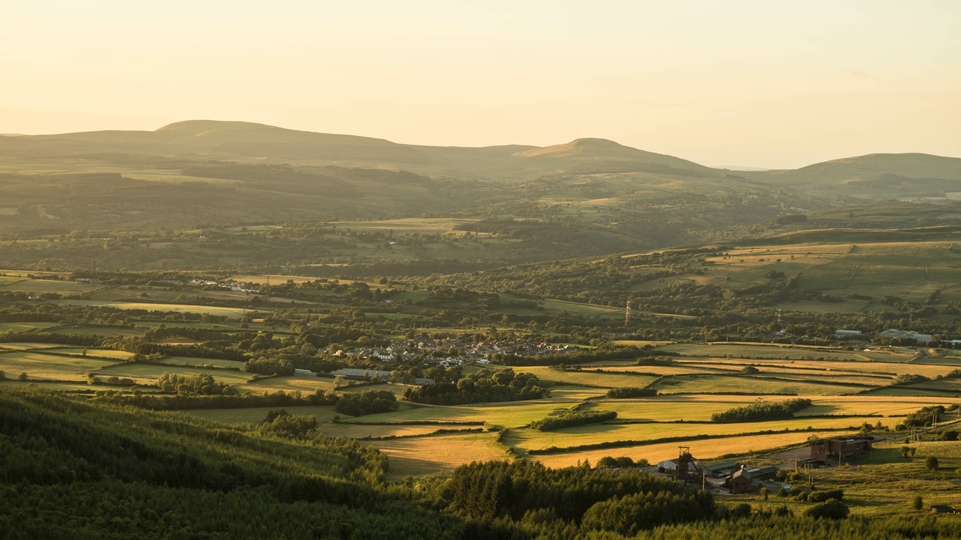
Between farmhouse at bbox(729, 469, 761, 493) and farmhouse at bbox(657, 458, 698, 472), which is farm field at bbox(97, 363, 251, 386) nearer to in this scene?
farmhouse at bbox(657, 458, 698, 472)

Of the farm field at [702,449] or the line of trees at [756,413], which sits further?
the line of trees at [756,413]

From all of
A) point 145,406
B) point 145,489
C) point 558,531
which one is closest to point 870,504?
point 558,531

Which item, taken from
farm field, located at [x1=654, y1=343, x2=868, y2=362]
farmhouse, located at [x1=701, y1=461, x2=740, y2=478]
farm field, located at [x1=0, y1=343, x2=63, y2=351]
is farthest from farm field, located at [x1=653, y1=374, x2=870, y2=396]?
farm field, located at [x1=0, y1=343, x2=63, y2=351]

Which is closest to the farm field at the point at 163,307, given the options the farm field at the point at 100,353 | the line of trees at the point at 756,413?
the farm field at the point at 100,353

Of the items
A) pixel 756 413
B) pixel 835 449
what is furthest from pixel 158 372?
pixel 835 449

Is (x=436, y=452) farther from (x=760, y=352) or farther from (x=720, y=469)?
(x=760, y=352)

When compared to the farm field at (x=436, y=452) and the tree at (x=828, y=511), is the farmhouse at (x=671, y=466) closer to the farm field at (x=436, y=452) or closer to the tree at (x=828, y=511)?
the farm field at (x=436, y=452)

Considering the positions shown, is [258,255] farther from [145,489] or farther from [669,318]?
[145,489]

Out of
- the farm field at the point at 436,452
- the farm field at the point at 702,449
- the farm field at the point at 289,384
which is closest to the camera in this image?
the farm field at the point at 702,449
